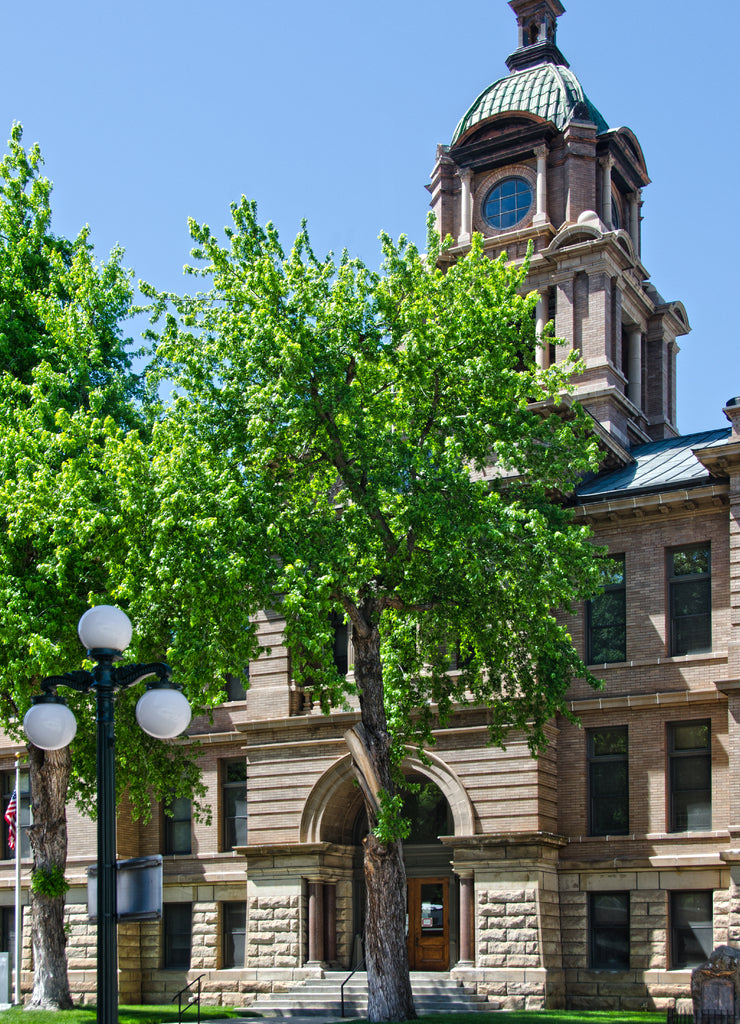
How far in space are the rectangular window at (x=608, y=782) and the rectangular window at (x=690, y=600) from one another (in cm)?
245

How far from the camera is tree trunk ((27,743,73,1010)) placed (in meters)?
25.3

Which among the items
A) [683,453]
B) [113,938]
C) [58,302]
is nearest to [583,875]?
[683,453]

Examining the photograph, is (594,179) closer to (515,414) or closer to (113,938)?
(515,414)

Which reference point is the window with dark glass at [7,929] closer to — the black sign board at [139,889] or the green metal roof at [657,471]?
the green metal roof at [657,471]

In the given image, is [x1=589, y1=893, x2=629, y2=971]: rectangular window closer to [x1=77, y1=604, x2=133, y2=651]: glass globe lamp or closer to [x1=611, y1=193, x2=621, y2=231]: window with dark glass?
[x1=77, y1=604, x2=133, y2=651]: glass globe lamp

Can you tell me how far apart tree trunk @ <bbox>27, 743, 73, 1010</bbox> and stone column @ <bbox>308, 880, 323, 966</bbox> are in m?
6.21

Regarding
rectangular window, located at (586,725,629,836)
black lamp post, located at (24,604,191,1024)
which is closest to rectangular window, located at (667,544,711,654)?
rectangular window, located at (586,725,629,836)

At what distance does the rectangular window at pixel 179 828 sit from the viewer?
34.3m

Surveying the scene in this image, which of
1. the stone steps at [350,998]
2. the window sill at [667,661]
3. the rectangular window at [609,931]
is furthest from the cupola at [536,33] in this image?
the stone steps at [350,998]

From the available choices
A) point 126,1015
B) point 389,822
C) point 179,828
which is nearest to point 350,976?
point 126,1015

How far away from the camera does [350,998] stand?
2778 centimetres

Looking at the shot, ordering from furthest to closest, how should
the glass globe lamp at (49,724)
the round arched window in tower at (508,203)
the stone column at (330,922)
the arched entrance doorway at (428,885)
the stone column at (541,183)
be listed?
the round arched window in tower at (508,203), the stone column at (541,183), the arched entrance doorway at (428,885), the stone column at (330,922), the glass globe lamp at (49,724)

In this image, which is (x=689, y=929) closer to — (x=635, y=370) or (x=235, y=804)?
(x=235, y=804)

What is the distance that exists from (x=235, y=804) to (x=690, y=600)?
1305 cm
